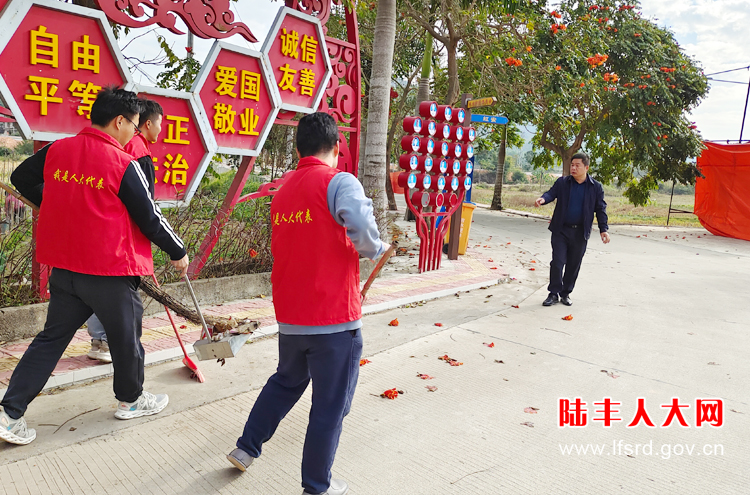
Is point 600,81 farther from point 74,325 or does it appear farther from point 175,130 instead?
point 74,325

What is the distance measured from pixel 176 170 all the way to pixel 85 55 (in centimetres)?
135

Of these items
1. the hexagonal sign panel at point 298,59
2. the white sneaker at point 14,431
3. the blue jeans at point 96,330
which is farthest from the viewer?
the hexagonal sign panel at point 298,59

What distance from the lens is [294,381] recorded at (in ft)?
9.04

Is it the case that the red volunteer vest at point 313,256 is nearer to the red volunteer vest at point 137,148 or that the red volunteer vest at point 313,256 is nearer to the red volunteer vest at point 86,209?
the red volunteer vest at point 86,209

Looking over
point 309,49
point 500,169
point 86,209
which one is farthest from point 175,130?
point 500,169

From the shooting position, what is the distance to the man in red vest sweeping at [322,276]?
2539mm

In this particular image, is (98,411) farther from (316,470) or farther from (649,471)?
(649,471)

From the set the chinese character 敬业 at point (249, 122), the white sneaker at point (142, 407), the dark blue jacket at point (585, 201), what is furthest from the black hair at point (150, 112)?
the dark blue jacket at point (585, 201)

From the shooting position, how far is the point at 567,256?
274 inches

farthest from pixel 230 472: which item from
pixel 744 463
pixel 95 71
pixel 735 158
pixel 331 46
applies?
pixel 735 158

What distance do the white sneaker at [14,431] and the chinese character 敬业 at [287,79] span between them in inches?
186

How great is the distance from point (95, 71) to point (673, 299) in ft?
23.4

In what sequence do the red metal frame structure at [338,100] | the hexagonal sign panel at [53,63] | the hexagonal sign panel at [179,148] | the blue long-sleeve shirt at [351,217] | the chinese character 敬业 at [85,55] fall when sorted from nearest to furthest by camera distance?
1. the blue long-sleeve shirt at [351,217]
2. the hexagonal sign panel at [53,63]
3. the chinese character 敬业 at [85,55]
4. the hexagonal sign panel at [179,148]
5. the red metal frame structure at [338,100]

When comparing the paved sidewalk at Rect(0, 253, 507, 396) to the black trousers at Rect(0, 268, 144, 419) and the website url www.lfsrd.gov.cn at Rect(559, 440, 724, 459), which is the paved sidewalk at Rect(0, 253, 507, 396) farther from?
the website url www.lfsrd.gov.cn at Rect(559, 440, 724, 459)
